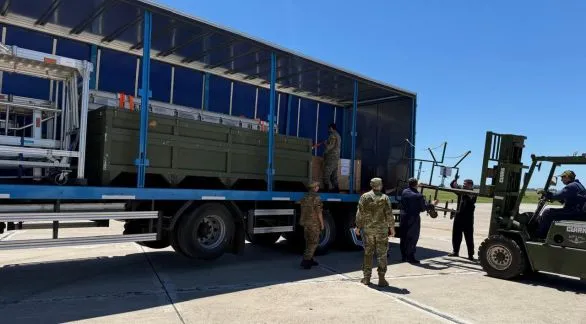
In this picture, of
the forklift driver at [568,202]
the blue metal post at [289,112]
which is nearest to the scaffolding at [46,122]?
the blue metal post at [289,112]

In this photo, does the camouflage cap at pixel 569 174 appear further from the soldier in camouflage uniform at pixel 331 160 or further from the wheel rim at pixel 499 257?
the soldier in camouflage uniform at pixel 331 160

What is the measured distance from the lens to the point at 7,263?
24.1 ft

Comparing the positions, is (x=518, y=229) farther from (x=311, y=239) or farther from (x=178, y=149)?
(x=178, y=149)

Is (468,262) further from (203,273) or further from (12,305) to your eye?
(12,305)

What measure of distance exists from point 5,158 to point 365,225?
4769 millimetres

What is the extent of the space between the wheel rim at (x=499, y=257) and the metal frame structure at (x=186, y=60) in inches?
120

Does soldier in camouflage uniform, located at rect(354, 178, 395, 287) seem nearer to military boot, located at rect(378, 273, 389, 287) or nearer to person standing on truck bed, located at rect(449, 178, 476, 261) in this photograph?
military boot, located at rect(378, 273, 389, 287)

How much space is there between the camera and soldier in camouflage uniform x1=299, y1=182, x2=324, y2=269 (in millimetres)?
7531

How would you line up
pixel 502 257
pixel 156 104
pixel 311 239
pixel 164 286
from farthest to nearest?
1. pixel 156 104
2. pixel 311 239
3. pixel 502 257
4. pixel 164 286

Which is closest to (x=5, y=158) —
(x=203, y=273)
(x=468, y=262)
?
(x=203, y=273)

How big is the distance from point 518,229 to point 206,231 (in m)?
5.04

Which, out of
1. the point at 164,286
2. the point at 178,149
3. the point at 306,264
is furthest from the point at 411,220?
the point at 164,286

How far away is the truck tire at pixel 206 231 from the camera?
22.4ft

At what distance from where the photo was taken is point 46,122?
21.0ft
